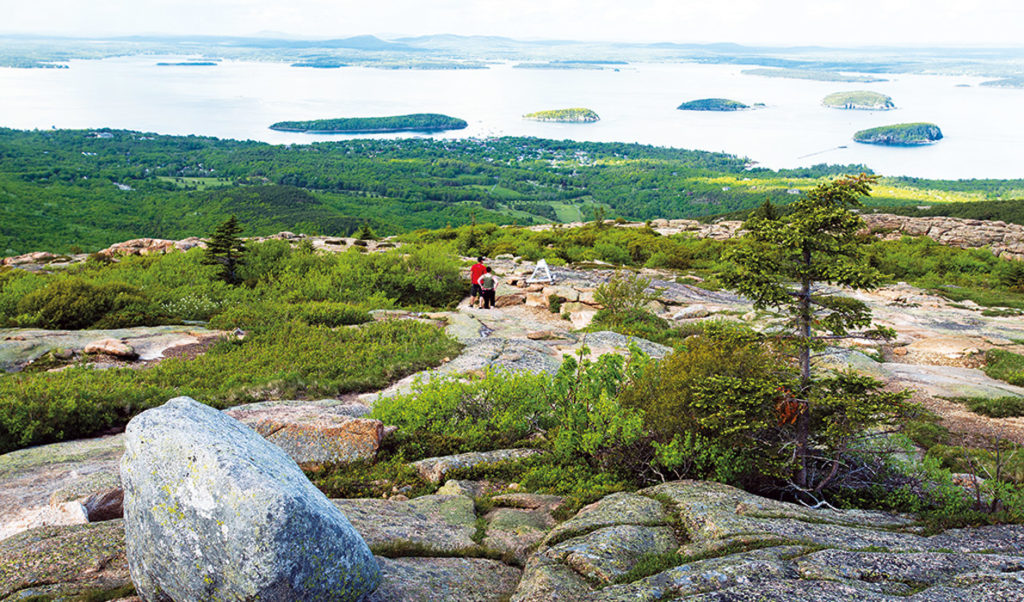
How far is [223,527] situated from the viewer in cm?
446

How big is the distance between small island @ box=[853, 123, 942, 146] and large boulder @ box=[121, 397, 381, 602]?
21538cm

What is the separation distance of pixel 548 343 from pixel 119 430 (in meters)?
10.8

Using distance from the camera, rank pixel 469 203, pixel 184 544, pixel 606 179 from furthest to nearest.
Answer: pixel 606 179, pixel 469 203, pixel 184 544

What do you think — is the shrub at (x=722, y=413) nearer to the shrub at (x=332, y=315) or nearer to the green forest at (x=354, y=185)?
the shrub at (x=332, y=315)

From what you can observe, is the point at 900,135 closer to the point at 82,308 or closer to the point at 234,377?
the point at 234,377

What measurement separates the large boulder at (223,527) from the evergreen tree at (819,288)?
563cm

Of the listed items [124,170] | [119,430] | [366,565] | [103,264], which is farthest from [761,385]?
[124,170]

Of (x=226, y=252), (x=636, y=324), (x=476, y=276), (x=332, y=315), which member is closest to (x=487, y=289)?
(x=476, y=276)

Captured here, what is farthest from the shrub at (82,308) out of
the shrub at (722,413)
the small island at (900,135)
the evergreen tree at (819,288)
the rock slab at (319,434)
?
the small island at (900,135)

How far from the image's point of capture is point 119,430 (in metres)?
11.2

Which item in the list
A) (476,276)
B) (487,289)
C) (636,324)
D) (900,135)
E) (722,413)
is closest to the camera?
(722,413)

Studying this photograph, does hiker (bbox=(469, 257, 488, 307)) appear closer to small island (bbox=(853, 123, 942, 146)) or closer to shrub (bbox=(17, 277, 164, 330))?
shrub (bbox=(17, 277, 164, 330))

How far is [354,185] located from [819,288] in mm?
124928

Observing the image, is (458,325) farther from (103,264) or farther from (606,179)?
(606,179)
